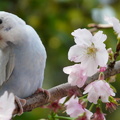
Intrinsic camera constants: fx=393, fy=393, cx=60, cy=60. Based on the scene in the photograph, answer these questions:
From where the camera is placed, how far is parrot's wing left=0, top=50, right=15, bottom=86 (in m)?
1.02

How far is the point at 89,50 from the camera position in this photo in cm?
79

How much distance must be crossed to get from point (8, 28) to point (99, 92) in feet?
1.08

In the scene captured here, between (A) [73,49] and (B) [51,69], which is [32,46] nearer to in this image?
(A) [73,49]

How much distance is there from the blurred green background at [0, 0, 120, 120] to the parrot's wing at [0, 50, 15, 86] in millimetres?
869

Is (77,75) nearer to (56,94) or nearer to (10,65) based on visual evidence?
(56,94)

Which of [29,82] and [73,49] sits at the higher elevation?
[73,49]

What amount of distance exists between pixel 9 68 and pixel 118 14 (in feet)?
3.79

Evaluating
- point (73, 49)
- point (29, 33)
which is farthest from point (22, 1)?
point (73, 49)

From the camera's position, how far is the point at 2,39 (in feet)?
3.20

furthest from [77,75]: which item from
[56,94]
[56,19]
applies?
[56,19]

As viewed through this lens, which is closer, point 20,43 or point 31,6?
point 20,43

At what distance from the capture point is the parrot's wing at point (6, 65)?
102cm

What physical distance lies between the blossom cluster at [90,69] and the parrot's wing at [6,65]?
10.9 inches

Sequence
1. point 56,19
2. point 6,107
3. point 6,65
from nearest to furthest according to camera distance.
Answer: point 6,107, point 6,65, point 56,19
